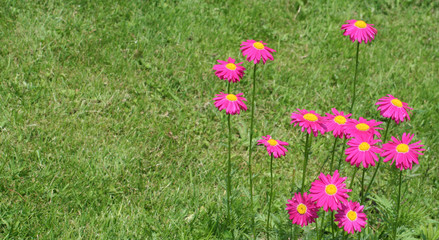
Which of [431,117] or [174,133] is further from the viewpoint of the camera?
[431,117]

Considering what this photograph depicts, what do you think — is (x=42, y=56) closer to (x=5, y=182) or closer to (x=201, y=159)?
(x=5, y=182)

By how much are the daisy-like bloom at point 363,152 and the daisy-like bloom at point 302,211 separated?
1.11 feet

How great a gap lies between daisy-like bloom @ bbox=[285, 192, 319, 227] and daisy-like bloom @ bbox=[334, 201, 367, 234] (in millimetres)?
115

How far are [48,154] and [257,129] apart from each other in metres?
1.65

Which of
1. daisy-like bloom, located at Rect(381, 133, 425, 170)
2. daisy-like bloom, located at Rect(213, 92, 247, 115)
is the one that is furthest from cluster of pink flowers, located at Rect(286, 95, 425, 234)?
daisy-like bloom, located at Rect(213, 92, 247, 115)

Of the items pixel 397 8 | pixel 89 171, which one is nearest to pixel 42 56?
pixel 89 171

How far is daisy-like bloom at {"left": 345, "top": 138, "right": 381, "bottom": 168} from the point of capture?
77.4 inches

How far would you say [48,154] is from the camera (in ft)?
10.2

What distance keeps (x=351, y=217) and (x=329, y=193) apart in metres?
0.26

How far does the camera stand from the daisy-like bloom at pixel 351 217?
212cm

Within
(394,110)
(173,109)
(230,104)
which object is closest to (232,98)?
(230,104)

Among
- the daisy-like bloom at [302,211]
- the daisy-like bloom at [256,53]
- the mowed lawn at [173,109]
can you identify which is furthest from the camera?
the mowed lawn at [173,109]

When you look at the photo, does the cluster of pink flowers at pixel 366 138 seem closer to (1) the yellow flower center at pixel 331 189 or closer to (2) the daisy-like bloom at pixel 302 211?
(1) the yellow flower center at pixel 331 189

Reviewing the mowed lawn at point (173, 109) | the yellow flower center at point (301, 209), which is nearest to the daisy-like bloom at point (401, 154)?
the yellow flower center at point (301, 209)
